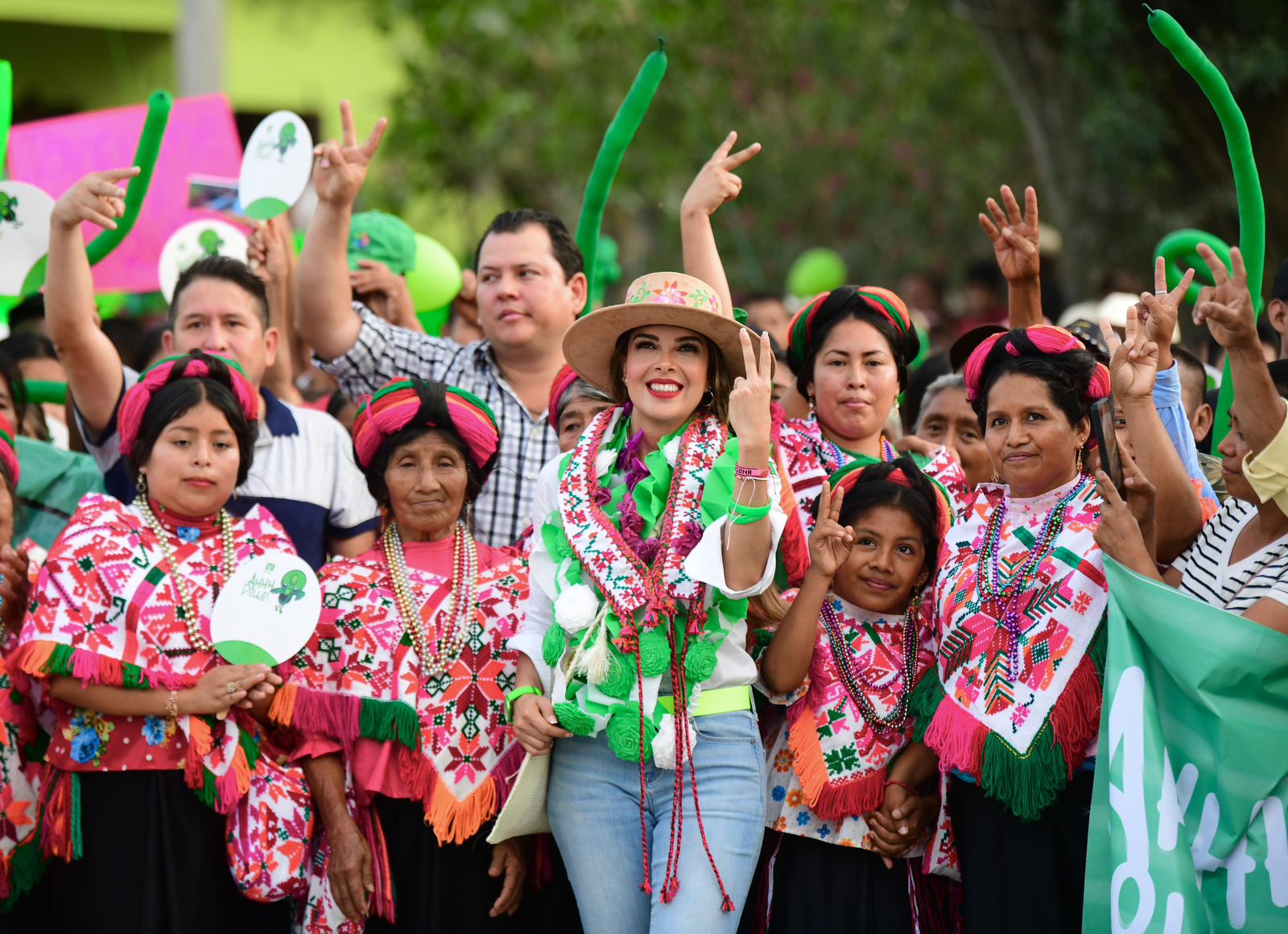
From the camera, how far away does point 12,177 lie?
23.1 feet

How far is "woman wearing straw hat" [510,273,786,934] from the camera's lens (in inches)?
138

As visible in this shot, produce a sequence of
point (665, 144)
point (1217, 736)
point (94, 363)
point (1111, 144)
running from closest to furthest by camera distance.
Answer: point (1217, 736) → point (94, 363) → point (1111, 144) → point (665, 144)

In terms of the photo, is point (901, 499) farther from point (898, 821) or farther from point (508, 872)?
point (508, 872)

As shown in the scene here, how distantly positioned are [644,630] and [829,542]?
0.51m

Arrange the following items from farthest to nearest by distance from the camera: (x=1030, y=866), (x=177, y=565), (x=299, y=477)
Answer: (x=299, y=477) < (x=177, y=565) < (x=1030, y=866)

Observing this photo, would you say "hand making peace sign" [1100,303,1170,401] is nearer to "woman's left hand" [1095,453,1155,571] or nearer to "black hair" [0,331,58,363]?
"woman's left hand" [1095,453,1155,571]

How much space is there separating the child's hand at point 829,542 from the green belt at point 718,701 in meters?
0.34

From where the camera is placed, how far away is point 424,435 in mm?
4246

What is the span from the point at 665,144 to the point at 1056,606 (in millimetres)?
11978

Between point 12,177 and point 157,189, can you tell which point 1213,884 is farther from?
point 12,177

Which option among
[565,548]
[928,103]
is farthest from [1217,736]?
[928,103]

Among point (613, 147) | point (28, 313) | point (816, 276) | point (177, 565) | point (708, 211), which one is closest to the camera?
point (177, 565)

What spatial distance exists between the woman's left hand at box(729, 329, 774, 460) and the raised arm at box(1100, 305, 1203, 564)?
2.64 feet

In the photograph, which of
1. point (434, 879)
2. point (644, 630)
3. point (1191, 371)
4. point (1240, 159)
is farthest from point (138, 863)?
point (1240, 159)
